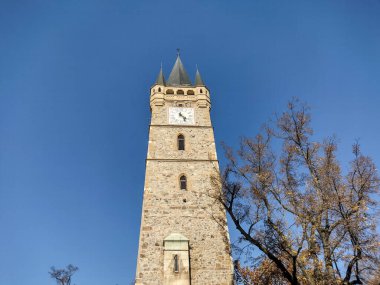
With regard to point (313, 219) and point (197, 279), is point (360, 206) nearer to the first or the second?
point (313, 219)

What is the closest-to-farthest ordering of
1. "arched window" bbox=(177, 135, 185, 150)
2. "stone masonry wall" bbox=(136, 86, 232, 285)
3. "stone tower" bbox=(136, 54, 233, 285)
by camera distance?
"stone tower" bbox=(136, 54, 233, 285), "stone masonry wall" bbox=(136, 86, 232, 285), "arched window" bbox=(177, 135, 185, 150)

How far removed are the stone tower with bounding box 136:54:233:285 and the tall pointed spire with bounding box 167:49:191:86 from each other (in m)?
3.01

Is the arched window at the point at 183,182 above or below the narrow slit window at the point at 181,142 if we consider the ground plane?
below

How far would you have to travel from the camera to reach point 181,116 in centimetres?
2427

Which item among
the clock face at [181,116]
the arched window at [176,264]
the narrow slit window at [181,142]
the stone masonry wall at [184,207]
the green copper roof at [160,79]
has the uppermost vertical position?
the green copper roof at [160,79]

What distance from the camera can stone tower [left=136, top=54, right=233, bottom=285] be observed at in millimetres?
16766

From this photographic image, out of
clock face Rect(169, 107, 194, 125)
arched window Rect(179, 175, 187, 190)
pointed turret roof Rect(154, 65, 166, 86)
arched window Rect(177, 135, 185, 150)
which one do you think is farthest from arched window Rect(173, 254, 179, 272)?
pointed turret roof Rect(154, 65, 166, 86)

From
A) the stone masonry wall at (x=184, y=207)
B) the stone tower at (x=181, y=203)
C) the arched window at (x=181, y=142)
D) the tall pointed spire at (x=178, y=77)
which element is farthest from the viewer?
the tall pointed spire at (x=178, y=77)

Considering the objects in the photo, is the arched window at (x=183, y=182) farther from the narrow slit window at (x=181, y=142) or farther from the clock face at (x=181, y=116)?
the clock face at (x=181, y=116)

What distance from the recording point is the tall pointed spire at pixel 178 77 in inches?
1122

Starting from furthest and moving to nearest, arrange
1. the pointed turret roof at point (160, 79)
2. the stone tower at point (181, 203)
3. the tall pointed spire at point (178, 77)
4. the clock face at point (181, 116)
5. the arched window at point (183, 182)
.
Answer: the tall pointed spire at point (178, 77), the pointed turret roof at point (160, 79), the clock face at point (181, 116), the arched window at point (183, 182), the stone tower at point (181, 203)

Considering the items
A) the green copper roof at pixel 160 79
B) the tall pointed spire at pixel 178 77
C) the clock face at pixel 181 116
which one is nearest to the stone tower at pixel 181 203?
the clock face at pixel 181 116

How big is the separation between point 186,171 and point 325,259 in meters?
10.7

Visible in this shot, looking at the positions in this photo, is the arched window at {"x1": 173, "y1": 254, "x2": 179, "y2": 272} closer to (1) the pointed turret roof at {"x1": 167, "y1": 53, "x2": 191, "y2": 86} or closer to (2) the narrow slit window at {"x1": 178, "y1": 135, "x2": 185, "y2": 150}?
(2) the narrow slit window at {"x1": 178, "y1": 135, "x2": 185, "y2": 150}
